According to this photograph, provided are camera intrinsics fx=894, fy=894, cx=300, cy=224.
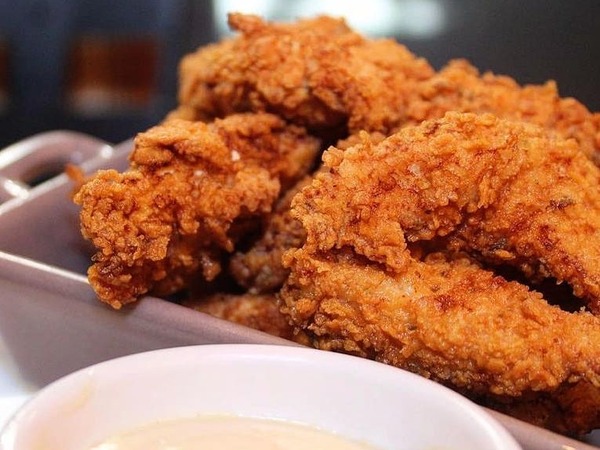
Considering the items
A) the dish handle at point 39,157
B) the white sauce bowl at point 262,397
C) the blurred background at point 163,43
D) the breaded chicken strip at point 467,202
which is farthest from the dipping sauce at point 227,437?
the blurred background at point 163,43

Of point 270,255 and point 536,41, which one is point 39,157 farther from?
point 536,41

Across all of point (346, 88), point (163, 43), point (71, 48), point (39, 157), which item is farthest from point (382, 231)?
point (71, 48)

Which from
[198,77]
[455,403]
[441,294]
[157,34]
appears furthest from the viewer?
[157,34]

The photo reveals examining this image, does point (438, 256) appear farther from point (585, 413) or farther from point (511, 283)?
point (585, 413)

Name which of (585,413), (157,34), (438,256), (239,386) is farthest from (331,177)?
(157,34)

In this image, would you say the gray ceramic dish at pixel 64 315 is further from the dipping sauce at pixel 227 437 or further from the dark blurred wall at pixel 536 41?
the dark blurred wall at pixel 536 41

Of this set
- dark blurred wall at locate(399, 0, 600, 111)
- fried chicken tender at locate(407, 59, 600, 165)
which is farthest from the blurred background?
fried chicken tender at locate(407, 59, 600, 165)
